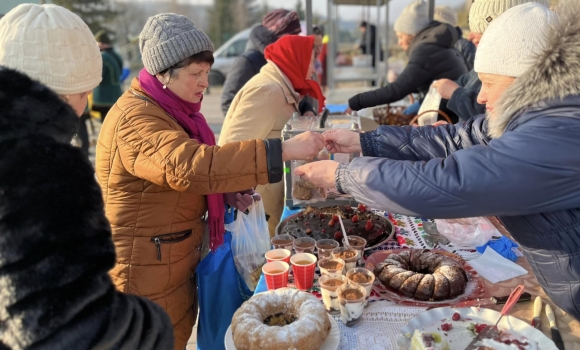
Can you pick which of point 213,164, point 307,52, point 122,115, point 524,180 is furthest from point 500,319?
point 307,52

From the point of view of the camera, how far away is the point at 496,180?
1313mm

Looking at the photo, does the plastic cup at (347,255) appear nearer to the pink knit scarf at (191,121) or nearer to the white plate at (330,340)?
the white plate at (330,340)

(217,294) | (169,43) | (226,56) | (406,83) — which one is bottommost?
(226,56)

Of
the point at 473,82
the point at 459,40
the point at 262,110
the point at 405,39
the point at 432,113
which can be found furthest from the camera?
the point at 459,40

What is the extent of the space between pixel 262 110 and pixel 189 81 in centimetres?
99

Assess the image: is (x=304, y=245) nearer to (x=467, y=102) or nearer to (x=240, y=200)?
(x=240, y=200)

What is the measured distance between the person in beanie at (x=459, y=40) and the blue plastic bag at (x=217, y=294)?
4231 millimetres

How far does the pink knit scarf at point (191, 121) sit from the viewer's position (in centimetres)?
204

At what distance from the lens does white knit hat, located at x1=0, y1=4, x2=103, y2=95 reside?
136 cm

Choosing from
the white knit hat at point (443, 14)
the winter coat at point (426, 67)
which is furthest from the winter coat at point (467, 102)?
the white knit hat at point (443, 14)

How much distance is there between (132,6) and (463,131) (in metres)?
43.0

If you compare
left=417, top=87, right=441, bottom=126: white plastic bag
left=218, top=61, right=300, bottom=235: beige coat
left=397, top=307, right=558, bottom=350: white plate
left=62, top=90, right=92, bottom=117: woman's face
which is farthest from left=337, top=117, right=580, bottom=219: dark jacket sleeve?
left=417, top=87, right=441, bottom=126: white plastic bag

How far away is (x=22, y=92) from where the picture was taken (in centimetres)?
102

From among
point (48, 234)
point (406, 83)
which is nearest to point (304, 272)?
point (48, 234)
